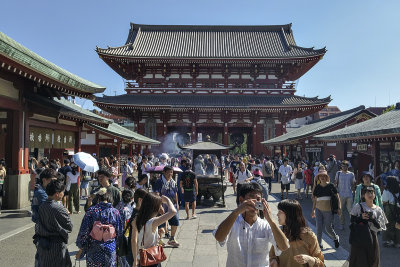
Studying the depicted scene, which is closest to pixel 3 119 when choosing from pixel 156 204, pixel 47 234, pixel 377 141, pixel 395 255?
pixel 47 234

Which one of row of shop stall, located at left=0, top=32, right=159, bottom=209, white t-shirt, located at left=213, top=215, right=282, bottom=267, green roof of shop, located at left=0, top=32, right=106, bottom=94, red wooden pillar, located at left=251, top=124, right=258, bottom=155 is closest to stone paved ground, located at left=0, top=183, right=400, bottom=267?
row of shop stall, located at left=0, top=32, right=159, bottom=209

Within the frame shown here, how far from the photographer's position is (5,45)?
22.6ft

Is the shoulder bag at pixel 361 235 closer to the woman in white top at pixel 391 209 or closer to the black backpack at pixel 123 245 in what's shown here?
the woman in white top at pixel 391 209

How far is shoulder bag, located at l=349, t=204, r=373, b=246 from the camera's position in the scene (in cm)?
441

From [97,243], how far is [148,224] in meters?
0.82

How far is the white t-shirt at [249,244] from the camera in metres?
3.02

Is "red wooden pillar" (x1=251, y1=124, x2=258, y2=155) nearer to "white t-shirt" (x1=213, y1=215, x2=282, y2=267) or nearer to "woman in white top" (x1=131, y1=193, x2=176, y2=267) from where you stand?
"woman in white top" (x1=131, y1=193, x2=176, y2=267)

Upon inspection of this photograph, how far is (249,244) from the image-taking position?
3.02 m

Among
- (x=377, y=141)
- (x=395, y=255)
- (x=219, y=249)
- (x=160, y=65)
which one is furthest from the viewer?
(x=160, y=65)

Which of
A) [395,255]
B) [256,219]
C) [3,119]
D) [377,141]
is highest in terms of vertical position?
[3,119]

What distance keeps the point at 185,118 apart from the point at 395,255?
76.3 ft

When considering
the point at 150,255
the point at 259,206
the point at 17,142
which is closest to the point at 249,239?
the point at 259,206

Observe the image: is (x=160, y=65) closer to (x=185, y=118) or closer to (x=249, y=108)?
(x=185, y=118)

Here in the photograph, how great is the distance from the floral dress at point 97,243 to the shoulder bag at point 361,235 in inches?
136
